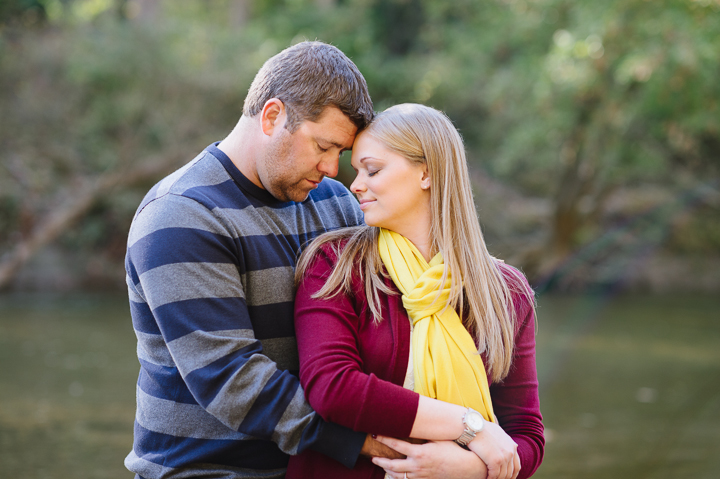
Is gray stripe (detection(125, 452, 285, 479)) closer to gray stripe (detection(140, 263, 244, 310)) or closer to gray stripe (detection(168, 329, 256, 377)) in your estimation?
Result: gray stripe (detection(168, 329, 256, 377))

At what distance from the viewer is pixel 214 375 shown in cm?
166

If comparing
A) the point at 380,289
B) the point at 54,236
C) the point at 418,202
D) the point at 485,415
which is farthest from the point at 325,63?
the point at 54,236

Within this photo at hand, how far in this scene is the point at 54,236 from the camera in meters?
12.1

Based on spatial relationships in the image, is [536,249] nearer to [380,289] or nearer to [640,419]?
[640,419]

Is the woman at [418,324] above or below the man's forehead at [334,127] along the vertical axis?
below

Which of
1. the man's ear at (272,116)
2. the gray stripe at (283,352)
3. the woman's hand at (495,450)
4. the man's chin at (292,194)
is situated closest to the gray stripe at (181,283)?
the gray stripe at (283,352)

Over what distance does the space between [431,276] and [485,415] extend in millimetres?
385

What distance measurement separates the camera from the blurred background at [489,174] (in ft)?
23.9

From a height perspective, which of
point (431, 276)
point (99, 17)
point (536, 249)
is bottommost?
point (536, 249)

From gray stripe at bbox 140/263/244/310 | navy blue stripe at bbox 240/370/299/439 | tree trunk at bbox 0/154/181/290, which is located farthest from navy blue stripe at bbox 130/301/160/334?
tree trunk at bbox 0/154/181/290

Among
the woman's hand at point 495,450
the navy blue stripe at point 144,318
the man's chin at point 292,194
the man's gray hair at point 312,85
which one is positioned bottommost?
the woman's hand at point 495,450

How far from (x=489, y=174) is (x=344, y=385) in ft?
44.1

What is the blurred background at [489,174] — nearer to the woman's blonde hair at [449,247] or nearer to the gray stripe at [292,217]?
the gray stripe at [292,217]

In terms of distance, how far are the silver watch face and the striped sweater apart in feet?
0.88
